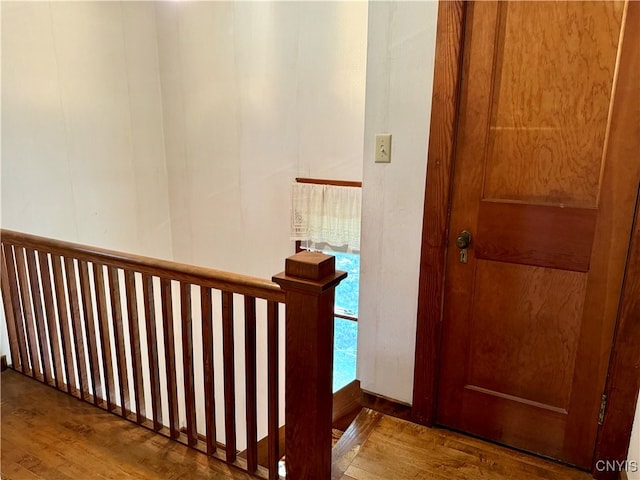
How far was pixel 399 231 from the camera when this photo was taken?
1.86 m

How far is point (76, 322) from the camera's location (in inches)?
83.1

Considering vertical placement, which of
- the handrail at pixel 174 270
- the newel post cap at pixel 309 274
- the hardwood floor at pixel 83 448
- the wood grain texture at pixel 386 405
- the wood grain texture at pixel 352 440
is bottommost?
the hardwood floor at pixel 83 448

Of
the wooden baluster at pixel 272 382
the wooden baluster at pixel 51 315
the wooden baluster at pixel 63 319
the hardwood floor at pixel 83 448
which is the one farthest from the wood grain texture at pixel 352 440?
the wooden baluster at pixel 51 315

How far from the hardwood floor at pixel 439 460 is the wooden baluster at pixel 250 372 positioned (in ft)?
→ 1.21

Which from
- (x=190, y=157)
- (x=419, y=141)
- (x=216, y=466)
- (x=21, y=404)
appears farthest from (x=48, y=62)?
(x=216, y=466)

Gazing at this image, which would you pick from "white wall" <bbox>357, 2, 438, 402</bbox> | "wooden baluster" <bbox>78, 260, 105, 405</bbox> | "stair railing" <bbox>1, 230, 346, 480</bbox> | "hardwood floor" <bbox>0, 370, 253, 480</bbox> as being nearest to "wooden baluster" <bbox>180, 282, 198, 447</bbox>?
"stair railing" <bbox>1, 230, 346, 480</bbox>

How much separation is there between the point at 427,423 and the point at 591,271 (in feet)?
3.02

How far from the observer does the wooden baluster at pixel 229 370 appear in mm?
1567

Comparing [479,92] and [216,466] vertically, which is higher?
[479,92]

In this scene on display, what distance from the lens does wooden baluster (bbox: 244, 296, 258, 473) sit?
153cm

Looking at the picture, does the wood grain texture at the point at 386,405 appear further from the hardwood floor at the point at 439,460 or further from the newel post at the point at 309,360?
the newel post at the point at 309,360

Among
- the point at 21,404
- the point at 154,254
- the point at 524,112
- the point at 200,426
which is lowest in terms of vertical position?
the point at 200,426

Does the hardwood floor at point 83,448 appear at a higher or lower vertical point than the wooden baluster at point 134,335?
lower

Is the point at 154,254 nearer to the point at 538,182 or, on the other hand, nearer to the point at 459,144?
A: the point at 459,144
